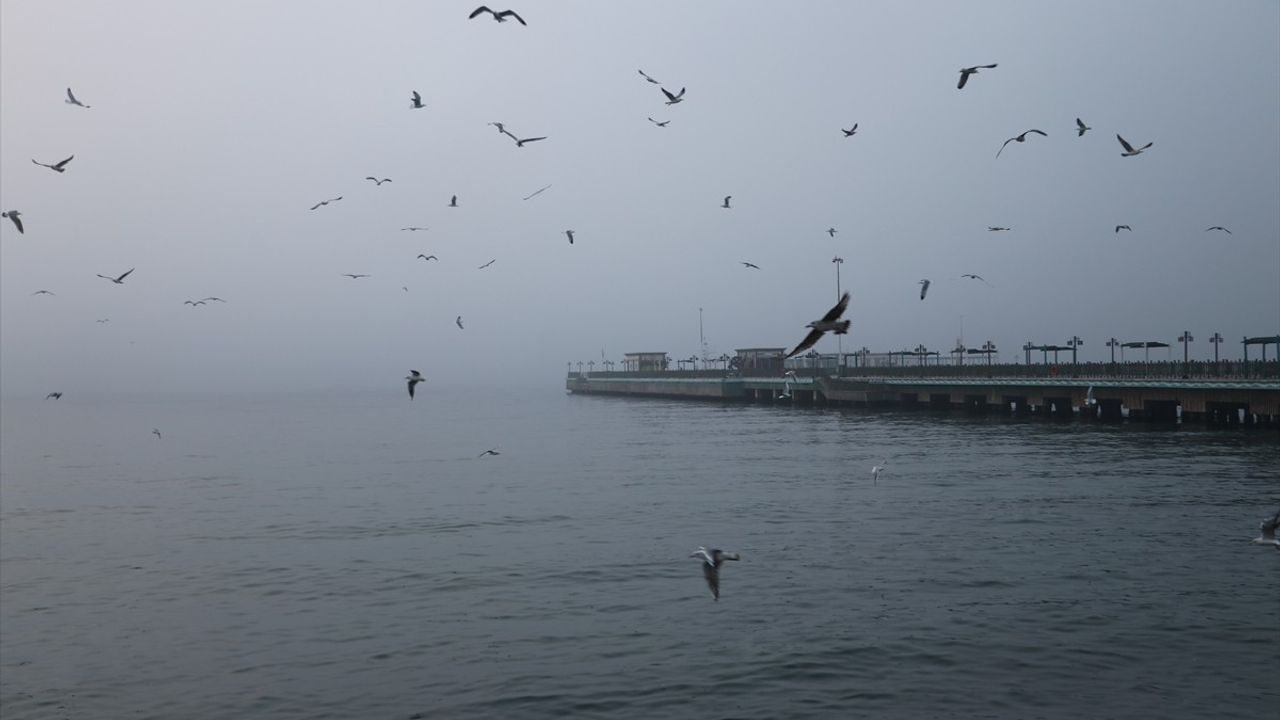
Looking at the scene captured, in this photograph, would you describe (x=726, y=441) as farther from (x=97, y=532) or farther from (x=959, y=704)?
(x=959, y=704)

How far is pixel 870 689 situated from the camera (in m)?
16.4

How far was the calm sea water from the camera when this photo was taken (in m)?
16.7

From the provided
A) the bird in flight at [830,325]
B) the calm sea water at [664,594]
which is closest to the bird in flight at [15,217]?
the calm sea water at [664,594]

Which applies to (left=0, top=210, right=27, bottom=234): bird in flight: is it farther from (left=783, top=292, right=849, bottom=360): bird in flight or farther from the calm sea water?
(left=783, top=292, right=849, bottom=360): bird in flight

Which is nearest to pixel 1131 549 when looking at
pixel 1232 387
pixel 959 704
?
pixel 959 704

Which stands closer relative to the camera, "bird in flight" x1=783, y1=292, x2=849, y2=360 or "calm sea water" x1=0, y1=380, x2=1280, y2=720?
"bird in flight" x1=783, y1=292, x2=849, y2=360

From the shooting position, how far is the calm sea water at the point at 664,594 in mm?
16703

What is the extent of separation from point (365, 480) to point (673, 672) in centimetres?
3569

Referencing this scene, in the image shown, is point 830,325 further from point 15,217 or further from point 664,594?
point 15,217

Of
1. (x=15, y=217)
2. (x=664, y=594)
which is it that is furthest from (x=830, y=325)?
(x=15, y=217)

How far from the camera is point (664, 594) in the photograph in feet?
75.2

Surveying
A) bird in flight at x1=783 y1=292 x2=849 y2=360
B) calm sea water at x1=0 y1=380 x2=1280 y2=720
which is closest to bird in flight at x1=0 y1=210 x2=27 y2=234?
calm sea water at x1=0 y1=380 x2=1280 y2=720

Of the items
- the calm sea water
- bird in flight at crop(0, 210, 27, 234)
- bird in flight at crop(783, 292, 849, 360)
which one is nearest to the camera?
bird in flight at crop(783, 292, 849, 360)

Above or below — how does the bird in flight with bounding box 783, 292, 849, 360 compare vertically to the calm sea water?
above
